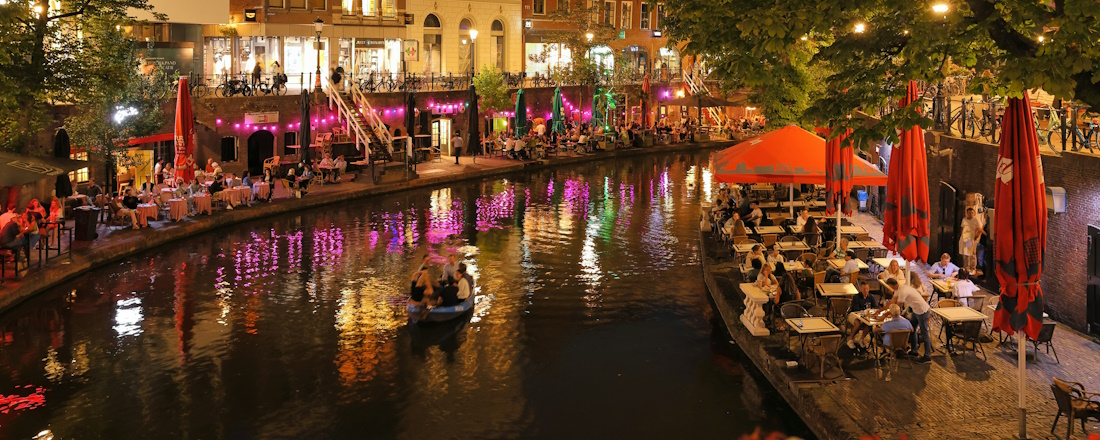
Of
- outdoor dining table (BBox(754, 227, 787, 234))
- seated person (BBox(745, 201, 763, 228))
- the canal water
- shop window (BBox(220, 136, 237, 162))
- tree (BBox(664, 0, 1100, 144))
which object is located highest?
tree (BBox(664, 0, 1100, 144))

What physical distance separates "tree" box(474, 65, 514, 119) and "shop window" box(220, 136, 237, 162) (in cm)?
1421

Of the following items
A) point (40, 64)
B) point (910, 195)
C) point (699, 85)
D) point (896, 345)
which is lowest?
point (896, 345)

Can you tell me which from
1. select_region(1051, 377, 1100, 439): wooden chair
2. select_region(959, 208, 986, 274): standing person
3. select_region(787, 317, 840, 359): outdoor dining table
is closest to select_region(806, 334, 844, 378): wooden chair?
select_region(787, 317, 840, 359): outdoor dining table

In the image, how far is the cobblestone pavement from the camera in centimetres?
1257

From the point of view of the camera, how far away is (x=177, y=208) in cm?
2778

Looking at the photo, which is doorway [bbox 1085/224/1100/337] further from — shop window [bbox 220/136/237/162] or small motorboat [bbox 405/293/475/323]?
shop window [bbox 220/136/237/162]

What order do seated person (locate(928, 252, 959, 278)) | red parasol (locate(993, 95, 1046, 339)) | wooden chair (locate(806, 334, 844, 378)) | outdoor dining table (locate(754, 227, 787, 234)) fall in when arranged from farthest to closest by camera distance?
1. outdoor dining table (locate(754, 227, 787, 234))
2. seated person (locate(928, 252, 959, 278))
3. wooden chair (locate(806, 334, 844, 378))
4. red parasol (locate(993, 95, 1046, 339))

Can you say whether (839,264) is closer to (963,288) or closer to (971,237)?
(971,237)

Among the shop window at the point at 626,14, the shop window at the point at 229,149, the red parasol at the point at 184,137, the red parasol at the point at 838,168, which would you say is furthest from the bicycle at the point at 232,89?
the shop window at the point at 626,14

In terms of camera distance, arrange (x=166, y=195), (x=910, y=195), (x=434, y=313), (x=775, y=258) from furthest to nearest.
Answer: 1. (x=166, y=195)
2. (x=775, y=258)
3. (x=434, y=313)
4. (x=910, y=195)

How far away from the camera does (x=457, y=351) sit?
56.7ft

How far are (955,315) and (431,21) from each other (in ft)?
156

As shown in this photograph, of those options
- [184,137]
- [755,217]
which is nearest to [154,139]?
[184,137]

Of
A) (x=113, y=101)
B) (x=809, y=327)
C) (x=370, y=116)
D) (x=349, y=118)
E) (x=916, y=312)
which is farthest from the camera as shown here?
(x=370, y=116)
